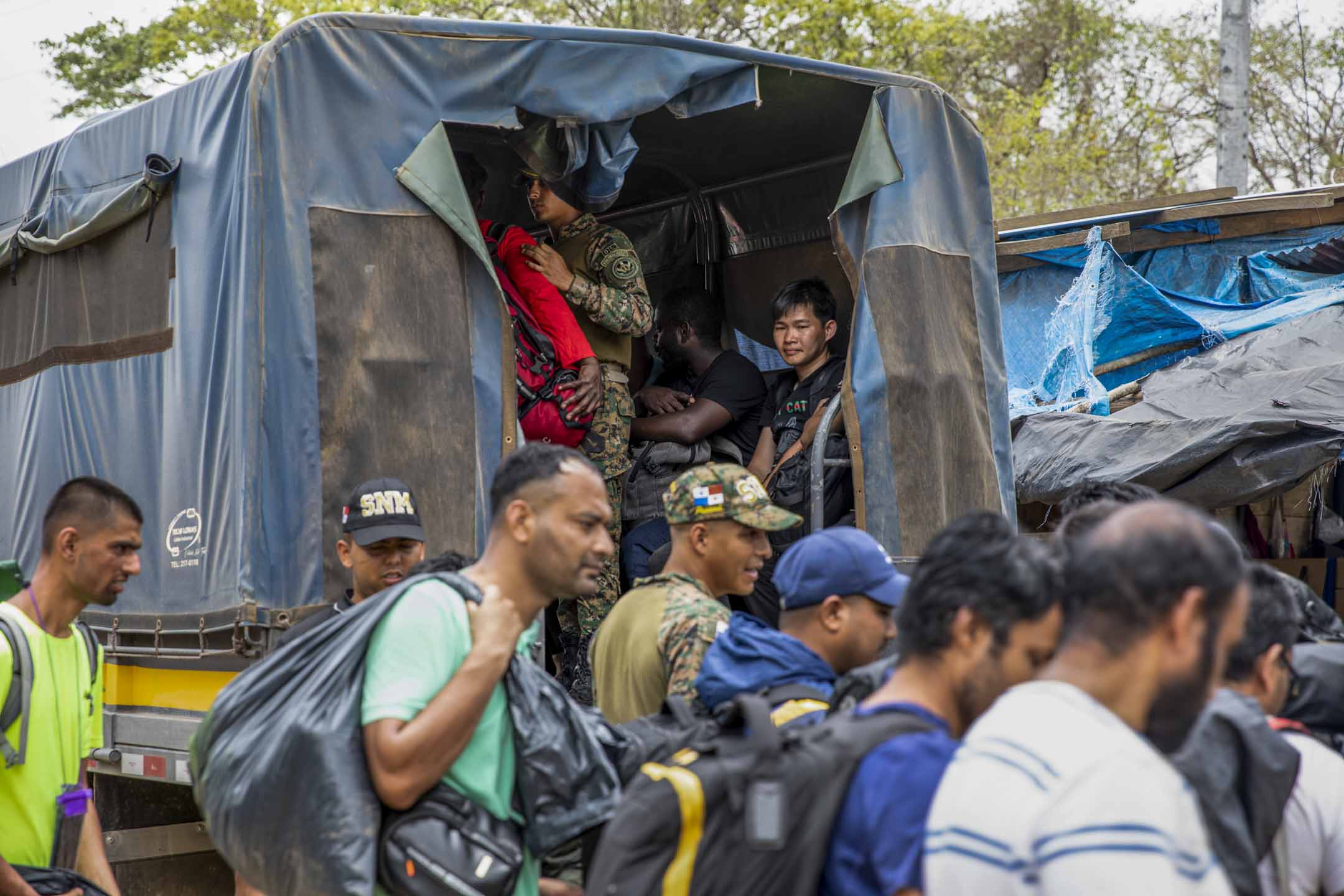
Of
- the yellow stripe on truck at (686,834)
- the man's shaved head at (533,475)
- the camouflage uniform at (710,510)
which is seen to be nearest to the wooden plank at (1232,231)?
the camouflage uniform at (710,510)

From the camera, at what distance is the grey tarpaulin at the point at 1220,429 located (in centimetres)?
728

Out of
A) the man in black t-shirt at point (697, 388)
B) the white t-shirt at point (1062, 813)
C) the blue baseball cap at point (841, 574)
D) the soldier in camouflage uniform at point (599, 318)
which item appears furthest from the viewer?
the man in black t-shirt at point (697, 388)

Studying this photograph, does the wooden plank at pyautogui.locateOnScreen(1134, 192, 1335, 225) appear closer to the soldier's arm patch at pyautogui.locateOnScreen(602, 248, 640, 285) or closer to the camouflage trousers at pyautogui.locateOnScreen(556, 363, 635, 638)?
the soldier's arm patch at pyautogui.locateOnScreen(602, 248, 640, 285)

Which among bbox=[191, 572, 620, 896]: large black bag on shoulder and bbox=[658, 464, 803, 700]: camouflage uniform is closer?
bbox=[191, 572, 620, 896]: large black bag on shoulder

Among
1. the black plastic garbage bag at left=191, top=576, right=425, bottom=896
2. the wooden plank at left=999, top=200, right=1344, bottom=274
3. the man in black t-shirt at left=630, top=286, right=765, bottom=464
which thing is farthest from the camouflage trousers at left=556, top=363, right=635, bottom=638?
the wooden plank at left=999, top=200, right=1344, bottom=274

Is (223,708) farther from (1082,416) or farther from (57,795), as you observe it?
(1082,416)

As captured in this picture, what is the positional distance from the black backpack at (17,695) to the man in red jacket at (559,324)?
7.93 ft

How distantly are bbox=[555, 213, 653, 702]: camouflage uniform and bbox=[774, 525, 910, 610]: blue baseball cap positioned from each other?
2.49m

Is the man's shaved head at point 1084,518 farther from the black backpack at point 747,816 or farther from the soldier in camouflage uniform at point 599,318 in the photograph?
the soldier in camouflage uniform at point 599,318

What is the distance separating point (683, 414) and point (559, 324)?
84cm

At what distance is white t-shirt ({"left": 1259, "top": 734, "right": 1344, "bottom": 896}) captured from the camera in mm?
2482

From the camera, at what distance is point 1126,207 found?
10.3m

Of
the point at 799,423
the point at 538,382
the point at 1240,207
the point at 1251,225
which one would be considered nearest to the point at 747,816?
the point at 538,382

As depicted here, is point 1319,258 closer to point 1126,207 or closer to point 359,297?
point 1126,207
